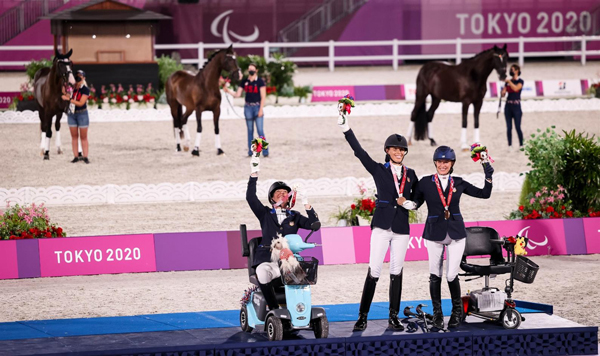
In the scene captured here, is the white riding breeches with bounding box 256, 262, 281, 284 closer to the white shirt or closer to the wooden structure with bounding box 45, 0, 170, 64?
the white shirt

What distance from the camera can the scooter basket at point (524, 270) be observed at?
900cm

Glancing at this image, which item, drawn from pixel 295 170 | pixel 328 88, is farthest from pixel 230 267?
pixel 328 88

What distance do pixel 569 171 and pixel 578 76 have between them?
16260 millimetres

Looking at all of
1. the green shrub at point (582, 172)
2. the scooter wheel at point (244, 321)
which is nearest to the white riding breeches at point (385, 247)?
the scooter wheel at point (244, 321)

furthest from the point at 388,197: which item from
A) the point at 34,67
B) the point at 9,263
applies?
the point at 34,67

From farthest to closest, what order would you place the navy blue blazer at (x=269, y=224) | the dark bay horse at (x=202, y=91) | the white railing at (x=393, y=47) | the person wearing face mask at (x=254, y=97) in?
the white railing at (x=393, y=47) → the dark bay horse at (x=202, y=91) → the person wearing face mask at (x=254, y=97) → the navy blue blazer at (x=269, y=224)

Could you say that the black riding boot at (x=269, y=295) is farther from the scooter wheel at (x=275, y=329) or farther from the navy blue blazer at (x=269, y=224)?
the navy blue blazer at (x=269, y=224)

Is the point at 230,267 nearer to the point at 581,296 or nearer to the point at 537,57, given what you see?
the point at 581,296

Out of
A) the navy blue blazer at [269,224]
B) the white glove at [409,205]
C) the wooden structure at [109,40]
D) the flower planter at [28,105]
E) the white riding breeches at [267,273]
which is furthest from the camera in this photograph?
the wooden structure at [109,40]

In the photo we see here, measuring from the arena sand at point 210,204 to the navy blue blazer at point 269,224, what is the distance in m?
1.94

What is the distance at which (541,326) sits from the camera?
29.6 ft

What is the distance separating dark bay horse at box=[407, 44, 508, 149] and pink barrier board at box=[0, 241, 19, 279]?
11.1 m

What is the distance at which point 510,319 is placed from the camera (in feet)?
29.1

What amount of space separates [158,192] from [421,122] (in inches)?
270
